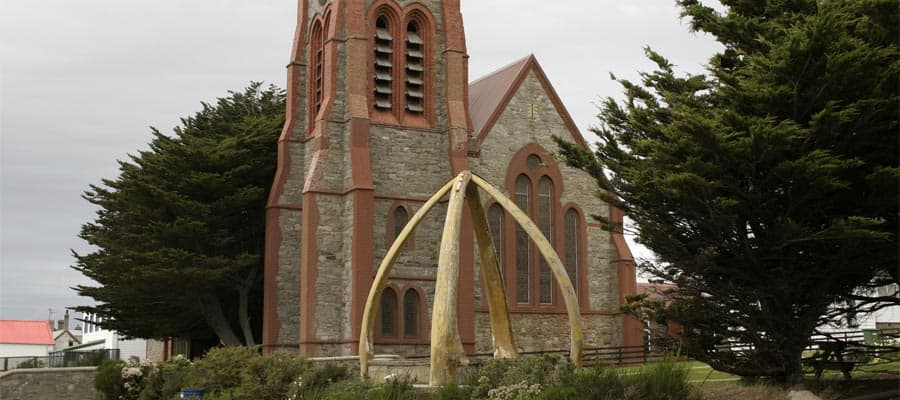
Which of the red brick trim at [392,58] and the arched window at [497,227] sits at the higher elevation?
the red brick trim at [392,58]

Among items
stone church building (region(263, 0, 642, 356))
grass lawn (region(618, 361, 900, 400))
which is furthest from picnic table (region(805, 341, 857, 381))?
stone church building (region(263, 0, 642, 356))

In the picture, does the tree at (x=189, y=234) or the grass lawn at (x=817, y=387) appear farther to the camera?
the tree at (x=189, y=234)

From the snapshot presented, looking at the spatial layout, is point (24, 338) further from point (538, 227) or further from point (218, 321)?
point (538, 227)

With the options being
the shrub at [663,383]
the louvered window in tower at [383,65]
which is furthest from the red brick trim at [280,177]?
the shrub at [663,383]

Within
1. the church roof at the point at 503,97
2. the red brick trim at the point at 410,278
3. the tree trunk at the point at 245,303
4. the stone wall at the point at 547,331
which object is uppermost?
the church roof at the point at 503,97

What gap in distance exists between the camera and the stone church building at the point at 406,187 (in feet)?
111

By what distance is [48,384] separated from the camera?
109ft

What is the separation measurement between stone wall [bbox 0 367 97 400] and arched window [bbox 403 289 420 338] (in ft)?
36.2

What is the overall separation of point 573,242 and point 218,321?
1443cm

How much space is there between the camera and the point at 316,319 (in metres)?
33.4

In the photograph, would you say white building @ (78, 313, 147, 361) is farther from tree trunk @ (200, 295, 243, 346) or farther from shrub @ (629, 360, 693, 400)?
shrub @ (629, 360, 693, 400)

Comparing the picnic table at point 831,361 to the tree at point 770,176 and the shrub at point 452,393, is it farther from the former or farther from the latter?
the shrub at point 452,393

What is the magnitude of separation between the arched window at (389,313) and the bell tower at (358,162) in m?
0.27

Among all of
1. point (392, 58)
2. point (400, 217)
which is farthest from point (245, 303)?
point (392, 58)
